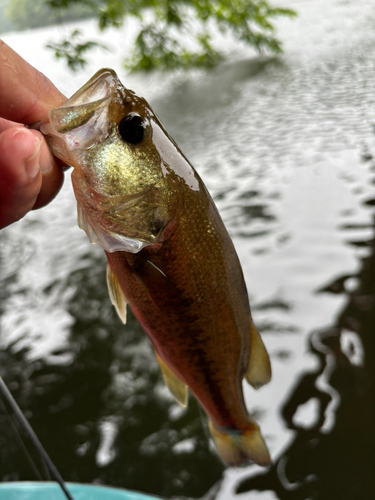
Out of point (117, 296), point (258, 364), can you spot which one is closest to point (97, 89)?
point (117, 296)

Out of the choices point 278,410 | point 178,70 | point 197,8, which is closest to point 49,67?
point 178,70

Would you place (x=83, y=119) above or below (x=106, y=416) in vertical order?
above

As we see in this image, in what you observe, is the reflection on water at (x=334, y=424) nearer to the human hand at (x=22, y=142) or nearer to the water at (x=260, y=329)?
the water at (x=260, y=329)

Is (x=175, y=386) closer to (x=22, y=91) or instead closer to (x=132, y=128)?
(x=132, y=128)

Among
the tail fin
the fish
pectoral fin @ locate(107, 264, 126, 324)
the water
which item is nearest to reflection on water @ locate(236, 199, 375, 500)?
the water

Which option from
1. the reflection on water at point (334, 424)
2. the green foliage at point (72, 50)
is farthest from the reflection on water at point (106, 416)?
the green foliage at point (72, 50)

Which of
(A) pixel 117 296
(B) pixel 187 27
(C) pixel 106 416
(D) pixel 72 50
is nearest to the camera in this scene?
(A) pixel 117 296

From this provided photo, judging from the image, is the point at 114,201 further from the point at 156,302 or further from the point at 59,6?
the point at 59,6
